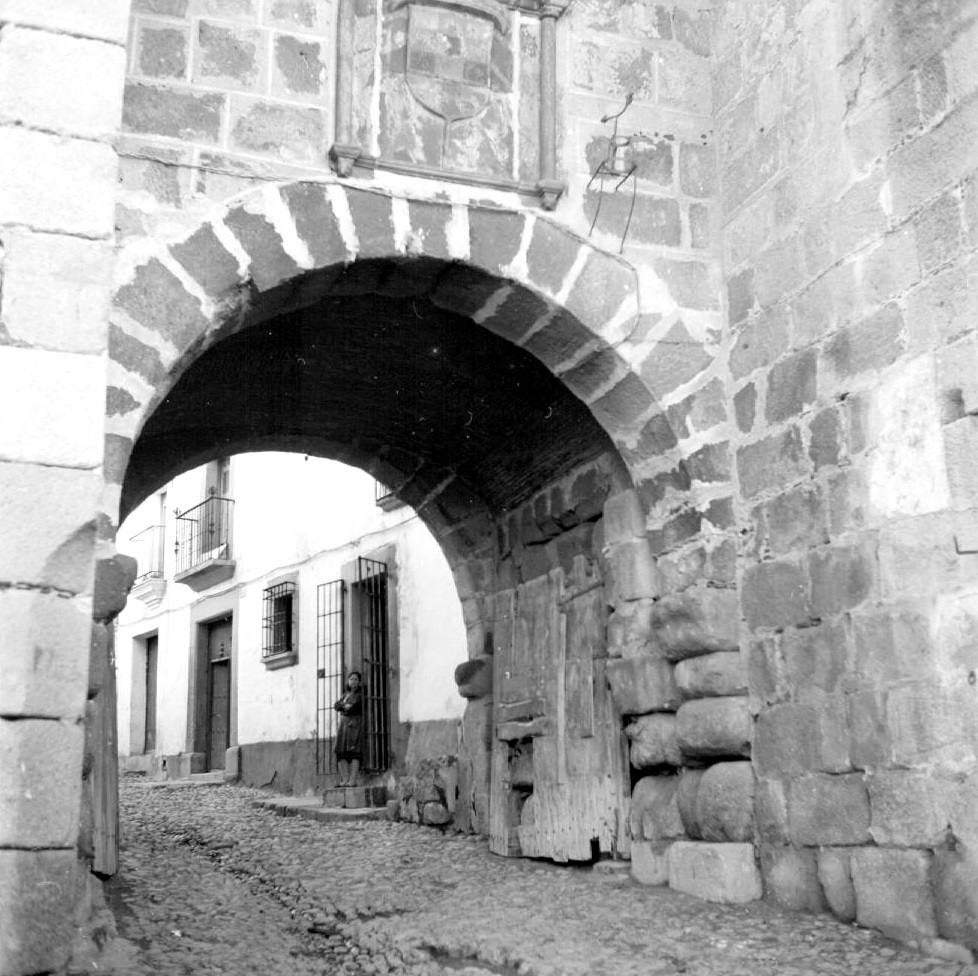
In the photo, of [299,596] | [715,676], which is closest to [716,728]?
[715,676]

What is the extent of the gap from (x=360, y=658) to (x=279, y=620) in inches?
71.6

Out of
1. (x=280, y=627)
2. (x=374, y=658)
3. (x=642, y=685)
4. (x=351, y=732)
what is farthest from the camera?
(x=280, y=627)

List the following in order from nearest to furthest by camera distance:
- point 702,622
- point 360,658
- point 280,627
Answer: point 702,622, point 360,658, point 280,627

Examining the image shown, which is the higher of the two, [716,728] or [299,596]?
[299,596]

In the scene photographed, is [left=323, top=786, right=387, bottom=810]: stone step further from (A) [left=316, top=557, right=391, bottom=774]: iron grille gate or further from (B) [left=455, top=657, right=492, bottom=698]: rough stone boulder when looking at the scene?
(B) [left=455, top=657, right=492, bottom=698]: rough stone boulder

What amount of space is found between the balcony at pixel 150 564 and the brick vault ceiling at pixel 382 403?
7638mm

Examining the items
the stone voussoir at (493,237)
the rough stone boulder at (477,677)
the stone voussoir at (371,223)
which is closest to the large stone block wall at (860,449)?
the stone voussoir at (493,237)

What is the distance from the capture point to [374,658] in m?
8.71

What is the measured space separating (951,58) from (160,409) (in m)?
3.47

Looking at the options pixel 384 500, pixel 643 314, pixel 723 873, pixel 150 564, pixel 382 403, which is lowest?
pixel 723 873

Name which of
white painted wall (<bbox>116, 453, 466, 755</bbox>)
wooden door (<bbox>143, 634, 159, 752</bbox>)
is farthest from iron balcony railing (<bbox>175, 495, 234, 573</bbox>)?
wooden door (<bbox>143, 634, 159, 752</bbox>)

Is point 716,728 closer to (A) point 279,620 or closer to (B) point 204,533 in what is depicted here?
(A) point 279,620

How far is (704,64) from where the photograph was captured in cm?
466

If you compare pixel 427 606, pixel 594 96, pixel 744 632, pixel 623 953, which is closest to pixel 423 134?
pixel 594 96
